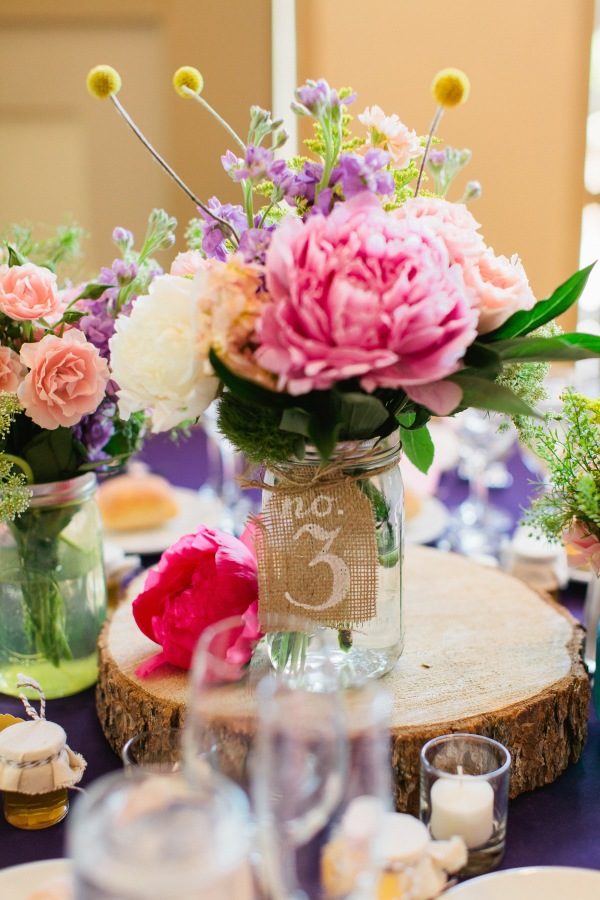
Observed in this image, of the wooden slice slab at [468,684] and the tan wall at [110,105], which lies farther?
the tan wall at [110,105]

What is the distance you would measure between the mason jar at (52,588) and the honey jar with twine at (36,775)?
19 centimetres

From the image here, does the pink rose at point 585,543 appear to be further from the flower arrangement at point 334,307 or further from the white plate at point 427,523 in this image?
the white plate at point 427,523

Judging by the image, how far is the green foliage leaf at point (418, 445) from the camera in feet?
3.29

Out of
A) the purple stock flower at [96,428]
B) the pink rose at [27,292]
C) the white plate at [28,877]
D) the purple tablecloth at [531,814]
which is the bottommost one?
the purple tablecloth at [531,814]

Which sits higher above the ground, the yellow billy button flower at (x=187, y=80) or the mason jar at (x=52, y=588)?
the yellow billy button flower at (x=187, y=80)

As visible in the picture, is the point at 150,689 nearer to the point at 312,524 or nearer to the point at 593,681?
the point at 312,524

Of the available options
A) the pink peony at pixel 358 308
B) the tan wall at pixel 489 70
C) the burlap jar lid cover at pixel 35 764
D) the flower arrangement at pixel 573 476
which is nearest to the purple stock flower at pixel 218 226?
the pink peony at pixel 358 308

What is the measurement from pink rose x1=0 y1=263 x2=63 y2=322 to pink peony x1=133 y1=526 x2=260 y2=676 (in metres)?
0.27

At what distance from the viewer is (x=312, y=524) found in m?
0.92

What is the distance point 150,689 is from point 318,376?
1.37 ft

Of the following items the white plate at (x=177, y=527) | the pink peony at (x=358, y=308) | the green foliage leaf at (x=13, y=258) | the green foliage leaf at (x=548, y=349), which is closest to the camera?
the pink peony at (x=358, y=308)

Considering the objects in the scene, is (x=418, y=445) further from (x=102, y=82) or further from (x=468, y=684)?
(x=102, y=82)

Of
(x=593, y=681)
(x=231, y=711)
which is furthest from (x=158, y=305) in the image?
(x=593, y=681)

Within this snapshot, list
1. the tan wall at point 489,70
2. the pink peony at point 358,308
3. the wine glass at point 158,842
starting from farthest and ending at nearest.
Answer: the tan wall at point 489,70 < the pink peony at point 358,308 < the wine glass at point 158,842
